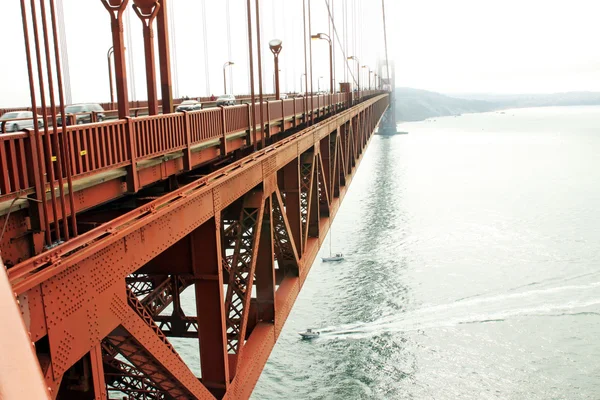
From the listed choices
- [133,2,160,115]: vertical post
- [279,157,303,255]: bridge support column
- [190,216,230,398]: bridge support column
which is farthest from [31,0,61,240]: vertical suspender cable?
[279,157,303,255]: bridge support column

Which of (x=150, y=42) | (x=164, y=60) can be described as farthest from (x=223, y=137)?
(x=150, y=42)

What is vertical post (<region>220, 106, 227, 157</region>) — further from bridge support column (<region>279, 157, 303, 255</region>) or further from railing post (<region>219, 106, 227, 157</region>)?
bridge support column (<region>279, 157, 303, 255</region>)

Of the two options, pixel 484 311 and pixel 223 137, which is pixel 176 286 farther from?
pixel 484 311

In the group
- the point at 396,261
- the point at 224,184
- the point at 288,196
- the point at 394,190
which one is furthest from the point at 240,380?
the point at 394,190

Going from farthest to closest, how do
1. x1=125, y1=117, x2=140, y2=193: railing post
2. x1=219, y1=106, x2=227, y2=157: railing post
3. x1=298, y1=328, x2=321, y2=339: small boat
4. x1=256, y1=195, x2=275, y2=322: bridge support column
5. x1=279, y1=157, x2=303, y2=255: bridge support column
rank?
x1=298, y1=328, x2=321, y2=339: small boat < x1=279, y1=157, x2=303, y2=255: bridge support column < x1=256, y1=195, x2=275, y2=322: bridge support column < x1=219, y1=106, x2=227, y2=157: railing post < x1=125, y1=117, x2=140, y2=193: railing post

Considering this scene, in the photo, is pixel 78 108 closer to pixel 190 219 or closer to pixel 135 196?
pixel 135 196

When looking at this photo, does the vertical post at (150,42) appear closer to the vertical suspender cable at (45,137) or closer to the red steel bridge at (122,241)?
the red steel bridge at (122,241)

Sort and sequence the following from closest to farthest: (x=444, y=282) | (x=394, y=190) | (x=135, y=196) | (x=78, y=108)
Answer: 1. (x=135, y=196)
2. (x=78, y=108)
3. (x=444, y=282)
4. (x=394, y=190)
